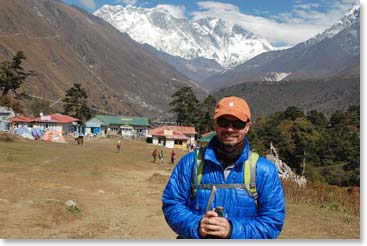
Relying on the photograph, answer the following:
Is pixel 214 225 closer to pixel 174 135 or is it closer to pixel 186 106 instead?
pixel 174 135

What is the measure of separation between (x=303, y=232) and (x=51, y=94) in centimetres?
14062

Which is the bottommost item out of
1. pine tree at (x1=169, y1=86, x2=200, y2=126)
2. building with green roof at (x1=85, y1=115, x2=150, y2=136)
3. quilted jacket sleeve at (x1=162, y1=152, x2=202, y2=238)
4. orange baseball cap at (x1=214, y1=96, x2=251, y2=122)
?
quilted jacket sleeve at (x1=162, y1=152, x2=202, y2=238)

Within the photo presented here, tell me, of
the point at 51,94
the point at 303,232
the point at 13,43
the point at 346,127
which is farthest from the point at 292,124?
the point at 13,43

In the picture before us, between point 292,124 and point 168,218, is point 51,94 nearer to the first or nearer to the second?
point 292,124

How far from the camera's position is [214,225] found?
3.03 metres

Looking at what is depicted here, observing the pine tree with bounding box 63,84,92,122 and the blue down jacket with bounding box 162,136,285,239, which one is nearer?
the blue down jacket with bounding box 162,136,285,239

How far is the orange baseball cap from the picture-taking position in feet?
10.4

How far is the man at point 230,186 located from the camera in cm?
319

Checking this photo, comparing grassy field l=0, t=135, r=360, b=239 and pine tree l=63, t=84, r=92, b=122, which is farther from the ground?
pine tree l=63, t=84, r=92, b=122

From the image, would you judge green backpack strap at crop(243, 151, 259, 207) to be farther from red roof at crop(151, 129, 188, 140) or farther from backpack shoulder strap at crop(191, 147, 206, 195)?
red roof at crop(151, 129, 188, 140)

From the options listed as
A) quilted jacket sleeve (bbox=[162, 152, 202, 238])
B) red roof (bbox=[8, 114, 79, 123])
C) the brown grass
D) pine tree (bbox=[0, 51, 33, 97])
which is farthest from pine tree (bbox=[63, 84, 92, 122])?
quilted jacket sleeve (bbox=[162, 152, 202, 238])

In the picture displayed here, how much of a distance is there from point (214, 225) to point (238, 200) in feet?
0.93

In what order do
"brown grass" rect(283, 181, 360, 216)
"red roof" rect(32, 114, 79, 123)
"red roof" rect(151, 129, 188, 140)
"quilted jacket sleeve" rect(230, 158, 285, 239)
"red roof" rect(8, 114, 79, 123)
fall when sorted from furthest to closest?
"red roof" rect(32, 114, 79, 123)
"red roof" rect(151, 129, 188, 140)
"red roof" rect(8, 114, 79, 123)
"brown grass" rect(283, 181, 360, 216)
"quilted jacket sleeve" rect(230, 158, 285, 239)

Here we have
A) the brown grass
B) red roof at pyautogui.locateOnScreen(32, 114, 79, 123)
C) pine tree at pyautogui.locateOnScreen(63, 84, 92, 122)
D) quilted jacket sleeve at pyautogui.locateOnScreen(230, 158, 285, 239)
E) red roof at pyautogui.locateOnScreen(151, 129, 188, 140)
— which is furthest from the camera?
pine tree at pyautogui.locateOnScreen(63, 84, 92, 122)
